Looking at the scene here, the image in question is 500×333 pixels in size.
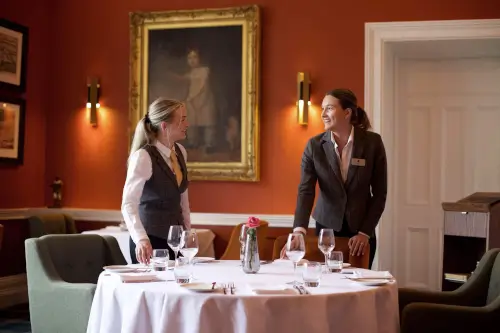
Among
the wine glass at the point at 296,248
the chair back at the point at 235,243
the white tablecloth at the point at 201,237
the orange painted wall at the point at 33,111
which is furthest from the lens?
the orange painted wall at the point at 33,111

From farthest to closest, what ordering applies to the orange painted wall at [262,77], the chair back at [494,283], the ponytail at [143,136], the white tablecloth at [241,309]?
1. the orange painted wall at [262,77]
2. the ponytail at [143,136]
3. the chair back at [494,283]
4. the white tablecloth at [241,309]

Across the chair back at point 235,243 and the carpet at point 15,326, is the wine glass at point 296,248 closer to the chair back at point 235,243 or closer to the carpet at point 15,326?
the chair back at point 235,243

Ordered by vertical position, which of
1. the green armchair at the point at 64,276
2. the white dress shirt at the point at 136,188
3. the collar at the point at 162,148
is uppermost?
the collar at the point at 162,148

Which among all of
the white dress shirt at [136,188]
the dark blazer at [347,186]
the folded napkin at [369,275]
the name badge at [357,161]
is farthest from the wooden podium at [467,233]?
the white dress shirt at [136,188]

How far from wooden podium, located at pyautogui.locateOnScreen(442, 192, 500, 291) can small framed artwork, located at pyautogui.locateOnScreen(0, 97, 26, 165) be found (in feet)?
13.1

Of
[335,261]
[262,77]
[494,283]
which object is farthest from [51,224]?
[494,283]

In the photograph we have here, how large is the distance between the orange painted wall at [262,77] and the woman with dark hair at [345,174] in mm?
2152

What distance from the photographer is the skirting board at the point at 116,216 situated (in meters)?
6.03

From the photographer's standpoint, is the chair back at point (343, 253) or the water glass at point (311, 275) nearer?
the water glass at point (311, 275)

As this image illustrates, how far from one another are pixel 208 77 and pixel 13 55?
70.7 inches

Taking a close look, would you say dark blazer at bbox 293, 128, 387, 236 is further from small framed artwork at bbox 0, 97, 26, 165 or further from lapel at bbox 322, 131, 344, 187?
small framed artwork at bbox 0, 97, 26, 165

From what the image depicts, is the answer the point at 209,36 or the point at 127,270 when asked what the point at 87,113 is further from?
the point at 127,270

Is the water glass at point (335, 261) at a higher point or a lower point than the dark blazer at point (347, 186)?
lower

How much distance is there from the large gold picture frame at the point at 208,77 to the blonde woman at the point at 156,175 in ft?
8.26
